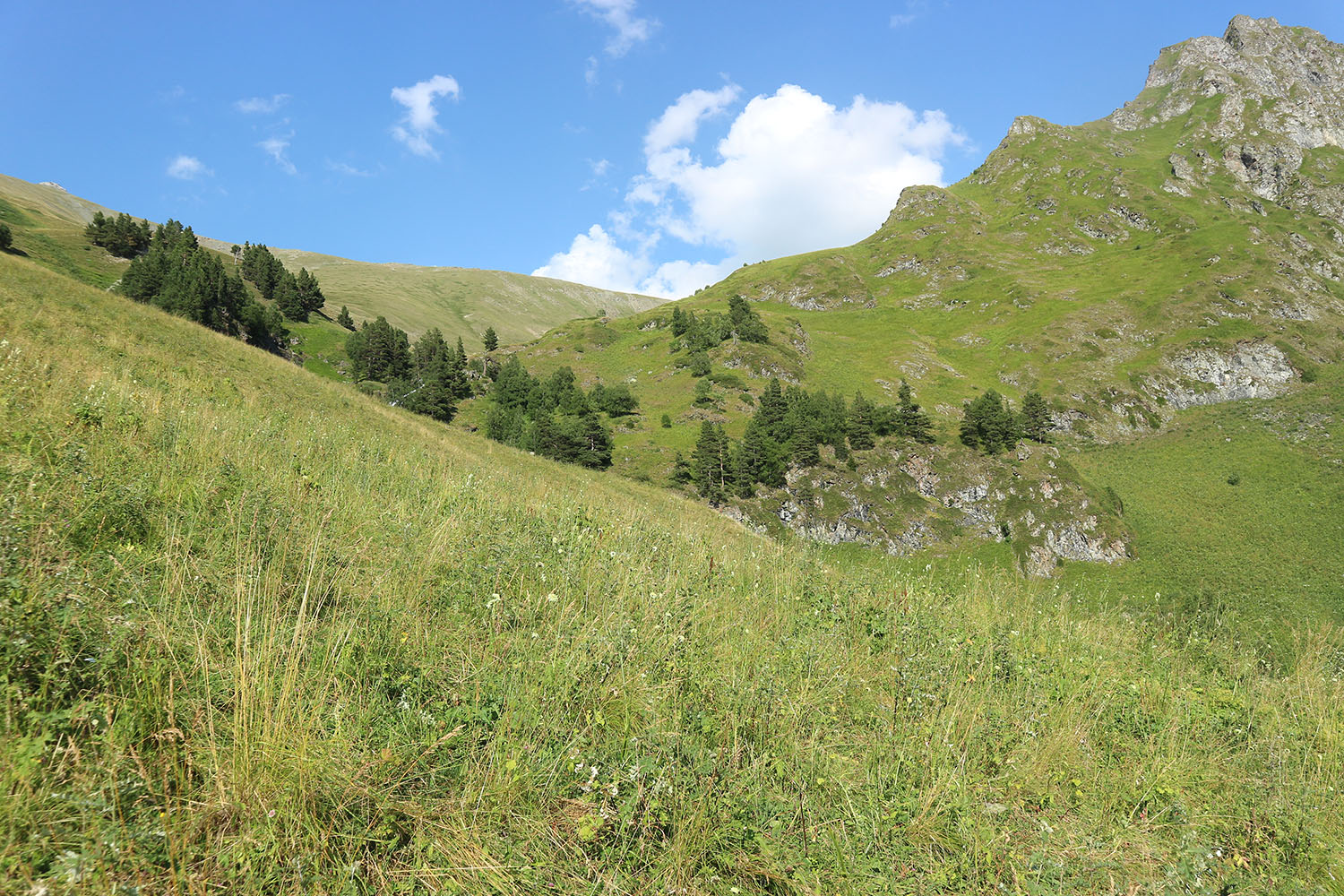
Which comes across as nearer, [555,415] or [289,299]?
[555,415]

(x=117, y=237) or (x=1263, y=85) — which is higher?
(x=1263, y=85)

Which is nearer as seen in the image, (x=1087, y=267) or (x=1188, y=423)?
(x=1188, y=423)

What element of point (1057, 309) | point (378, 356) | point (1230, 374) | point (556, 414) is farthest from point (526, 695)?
point (1057, 309)

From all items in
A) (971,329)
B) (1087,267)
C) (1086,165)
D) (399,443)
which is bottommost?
(399,443)

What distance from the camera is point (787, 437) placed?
5259 centimetres

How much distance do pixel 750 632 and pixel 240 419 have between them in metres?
8.94

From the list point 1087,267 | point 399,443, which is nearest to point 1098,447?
point 1087,267

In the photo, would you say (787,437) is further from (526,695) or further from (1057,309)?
(1057,309)

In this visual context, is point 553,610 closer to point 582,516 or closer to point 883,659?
point 883,659

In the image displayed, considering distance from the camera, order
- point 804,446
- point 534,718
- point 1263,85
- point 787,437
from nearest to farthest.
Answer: point 534,718 < point 804,446 < point 787,437 < point 1263,85

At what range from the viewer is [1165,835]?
12.5 ft

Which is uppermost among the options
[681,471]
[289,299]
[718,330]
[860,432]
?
[718,330]

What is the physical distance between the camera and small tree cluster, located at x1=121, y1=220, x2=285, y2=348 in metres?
55.8

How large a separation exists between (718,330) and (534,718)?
79464mm
